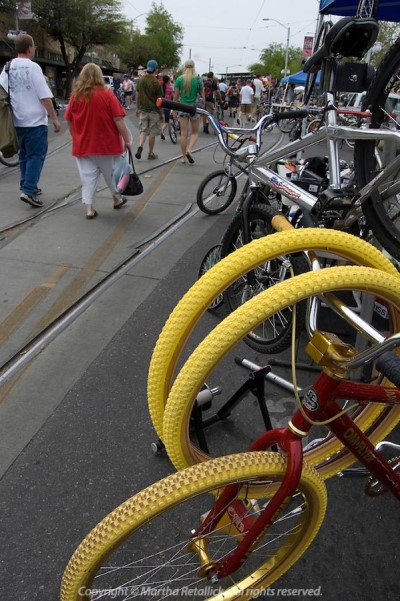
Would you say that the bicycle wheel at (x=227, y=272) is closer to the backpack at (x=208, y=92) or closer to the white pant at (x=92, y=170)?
the white pant at (x=92, y=170)

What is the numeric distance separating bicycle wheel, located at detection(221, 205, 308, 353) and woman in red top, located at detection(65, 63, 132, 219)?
3.13m

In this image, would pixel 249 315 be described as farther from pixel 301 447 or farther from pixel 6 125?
pixel 6 125

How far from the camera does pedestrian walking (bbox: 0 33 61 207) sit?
5.39 meters

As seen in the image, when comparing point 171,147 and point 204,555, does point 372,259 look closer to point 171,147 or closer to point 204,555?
point 204,555

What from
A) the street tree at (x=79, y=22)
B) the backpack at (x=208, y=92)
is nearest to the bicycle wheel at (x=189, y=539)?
the backpack at (x=208, y=92)

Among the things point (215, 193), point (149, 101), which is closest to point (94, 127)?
point (215, 193)

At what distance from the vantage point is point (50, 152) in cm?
963

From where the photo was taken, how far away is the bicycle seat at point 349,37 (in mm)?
2245

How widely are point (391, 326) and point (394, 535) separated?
0.98 meters

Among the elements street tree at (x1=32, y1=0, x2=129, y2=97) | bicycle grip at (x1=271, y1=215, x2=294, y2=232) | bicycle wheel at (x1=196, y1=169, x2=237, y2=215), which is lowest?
bicycle wheel at (x1=196, y1=169, x2=237, y2=215)

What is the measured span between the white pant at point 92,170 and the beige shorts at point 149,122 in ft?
12.4

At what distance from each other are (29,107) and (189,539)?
222 inches

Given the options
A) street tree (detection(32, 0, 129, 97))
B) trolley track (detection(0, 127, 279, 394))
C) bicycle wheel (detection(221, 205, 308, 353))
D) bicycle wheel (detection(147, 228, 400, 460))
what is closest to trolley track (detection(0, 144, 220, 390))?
trolley track (detection(0, 127, 279, 394))

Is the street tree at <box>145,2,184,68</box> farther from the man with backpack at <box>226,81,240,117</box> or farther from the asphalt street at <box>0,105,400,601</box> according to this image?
the asphalt street at <box>0,105,400,601</box>
